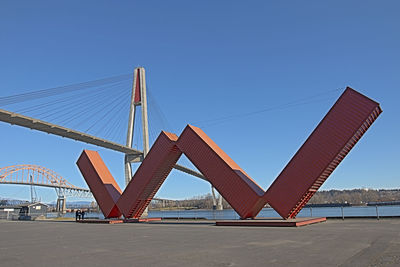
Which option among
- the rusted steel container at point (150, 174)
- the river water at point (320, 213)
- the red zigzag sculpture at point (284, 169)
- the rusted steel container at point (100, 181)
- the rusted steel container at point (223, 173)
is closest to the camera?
the red zigzag sculpture at point (284, 169)

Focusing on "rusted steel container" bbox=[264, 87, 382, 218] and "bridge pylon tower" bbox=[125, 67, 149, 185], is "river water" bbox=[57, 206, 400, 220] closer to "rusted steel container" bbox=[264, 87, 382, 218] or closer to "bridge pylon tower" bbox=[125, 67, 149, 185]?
"rusted steel container" bbox=[264, 87, 382, 218]

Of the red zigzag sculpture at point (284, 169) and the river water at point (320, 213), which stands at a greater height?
the red zigzag sculpture at point (284, 169)

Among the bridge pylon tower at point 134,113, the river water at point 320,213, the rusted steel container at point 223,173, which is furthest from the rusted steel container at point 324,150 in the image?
the bridge pylon tower at point 134,113

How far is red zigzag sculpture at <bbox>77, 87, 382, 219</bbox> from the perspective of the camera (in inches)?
599

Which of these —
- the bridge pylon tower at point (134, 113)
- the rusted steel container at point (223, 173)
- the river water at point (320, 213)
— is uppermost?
the bridge pylon tower at point (134, 113)

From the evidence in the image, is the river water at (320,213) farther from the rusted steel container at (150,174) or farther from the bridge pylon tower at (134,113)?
the bridge pylon tower at (134,113)

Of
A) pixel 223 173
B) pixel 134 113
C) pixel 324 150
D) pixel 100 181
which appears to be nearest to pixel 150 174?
pixel 100 181

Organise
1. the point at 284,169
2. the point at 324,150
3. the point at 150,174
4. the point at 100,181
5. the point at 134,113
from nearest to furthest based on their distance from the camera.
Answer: the point at 324,150 → the point at 284,169 → the point at 150,174 → the point at 100,181 → the point at 134,113

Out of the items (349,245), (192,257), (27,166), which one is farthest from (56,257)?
(27,166)

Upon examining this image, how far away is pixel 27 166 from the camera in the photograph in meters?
105

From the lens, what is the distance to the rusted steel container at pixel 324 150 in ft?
49.4

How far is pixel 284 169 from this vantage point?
53.6ft

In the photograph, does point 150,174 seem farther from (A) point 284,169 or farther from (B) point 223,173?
(A) point 284,169

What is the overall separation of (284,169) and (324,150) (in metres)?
2.14
